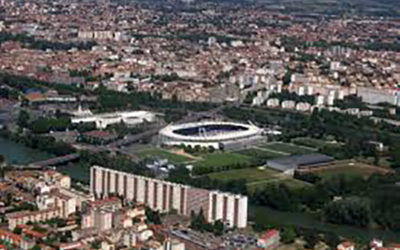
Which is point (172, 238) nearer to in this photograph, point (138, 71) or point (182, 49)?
point (138, 71)

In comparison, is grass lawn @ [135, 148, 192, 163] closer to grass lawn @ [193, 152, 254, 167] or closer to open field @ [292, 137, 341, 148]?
grass lawn @ [193, 152, 254, 167]

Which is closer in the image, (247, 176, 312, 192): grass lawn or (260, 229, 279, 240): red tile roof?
(260, 229, 279, 240): red tile roof

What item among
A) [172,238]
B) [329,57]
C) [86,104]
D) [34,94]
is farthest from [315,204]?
[329,57]

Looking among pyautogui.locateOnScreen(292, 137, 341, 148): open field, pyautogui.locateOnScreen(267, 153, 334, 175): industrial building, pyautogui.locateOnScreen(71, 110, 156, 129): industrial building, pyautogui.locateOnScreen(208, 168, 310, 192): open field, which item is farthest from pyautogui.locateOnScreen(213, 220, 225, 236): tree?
pyautogui.locateOnScreen(71, 110, 156, 129): industrial building

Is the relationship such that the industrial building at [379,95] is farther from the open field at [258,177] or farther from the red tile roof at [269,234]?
the red tile roof at [269,234]

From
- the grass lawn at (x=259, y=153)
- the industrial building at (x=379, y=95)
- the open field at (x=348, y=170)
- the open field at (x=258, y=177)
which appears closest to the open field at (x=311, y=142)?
the grass lawn at (x=259, y=153)

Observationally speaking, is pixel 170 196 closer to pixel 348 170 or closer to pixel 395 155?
pixel 348 170
